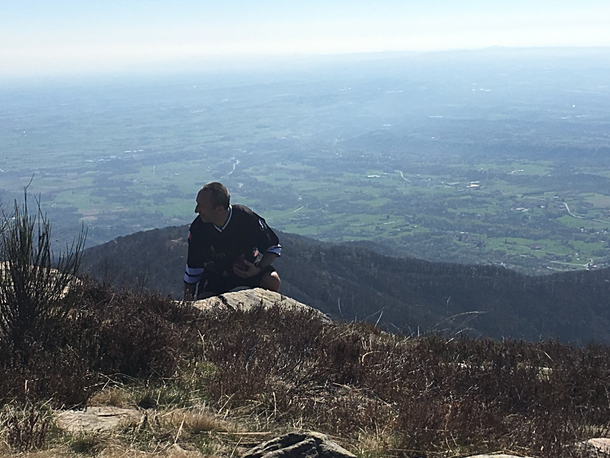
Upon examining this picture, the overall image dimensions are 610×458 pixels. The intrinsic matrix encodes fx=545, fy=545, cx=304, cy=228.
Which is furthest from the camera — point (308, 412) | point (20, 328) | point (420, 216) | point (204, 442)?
point (420, 216)

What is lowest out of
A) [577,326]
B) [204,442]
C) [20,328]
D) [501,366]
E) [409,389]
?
[577,326]

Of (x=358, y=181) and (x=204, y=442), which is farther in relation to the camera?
(x=358, y=181)

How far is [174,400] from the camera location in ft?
10.7

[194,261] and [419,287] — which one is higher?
[194,261]

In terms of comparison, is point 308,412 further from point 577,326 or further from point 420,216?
point 420,216

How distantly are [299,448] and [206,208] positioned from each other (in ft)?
12.4

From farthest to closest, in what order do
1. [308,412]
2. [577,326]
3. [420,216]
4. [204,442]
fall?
[420,216]
[577,326]
[308,412]
[204,442]

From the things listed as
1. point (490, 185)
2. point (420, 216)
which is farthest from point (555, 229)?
point (490, 185)

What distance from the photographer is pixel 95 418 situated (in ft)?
9.59

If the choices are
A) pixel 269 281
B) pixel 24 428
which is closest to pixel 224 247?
pixel 269 281

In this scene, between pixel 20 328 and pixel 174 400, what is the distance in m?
1.19

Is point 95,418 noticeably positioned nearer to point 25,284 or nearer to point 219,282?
point 25,284

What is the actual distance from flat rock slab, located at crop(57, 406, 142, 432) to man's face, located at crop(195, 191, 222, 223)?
2975 mm

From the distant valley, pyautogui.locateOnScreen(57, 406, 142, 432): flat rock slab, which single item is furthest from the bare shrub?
the distant valley
